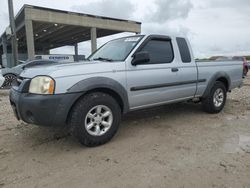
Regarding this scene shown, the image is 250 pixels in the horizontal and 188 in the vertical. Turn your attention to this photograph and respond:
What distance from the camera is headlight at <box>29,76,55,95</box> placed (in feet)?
10.9

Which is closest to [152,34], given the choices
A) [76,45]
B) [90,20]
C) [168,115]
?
[168,115]

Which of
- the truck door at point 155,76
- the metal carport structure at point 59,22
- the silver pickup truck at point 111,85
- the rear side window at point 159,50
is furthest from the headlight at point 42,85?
the metal carport structure at point 59,22

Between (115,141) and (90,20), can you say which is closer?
(115,141)

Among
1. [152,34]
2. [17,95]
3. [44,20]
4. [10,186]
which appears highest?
[44,20]

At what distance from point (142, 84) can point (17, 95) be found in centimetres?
201

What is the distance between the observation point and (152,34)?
4727 mm

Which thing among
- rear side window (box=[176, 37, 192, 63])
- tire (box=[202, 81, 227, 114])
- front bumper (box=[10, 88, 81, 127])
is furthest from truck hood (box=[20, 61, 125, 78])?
tire (box=[202, 81, 227, 114])

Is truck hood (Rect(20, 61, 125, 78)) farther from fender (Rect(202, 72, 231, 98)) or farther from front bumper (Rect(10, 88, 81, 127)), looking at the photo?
fender (Rect(202, 72, 231, 98))

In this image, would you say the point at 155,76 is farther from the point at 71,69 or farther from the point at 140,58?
the point at 71,69

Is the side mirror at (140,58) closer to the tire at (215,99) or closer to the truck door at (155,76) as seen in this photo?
the truck door at (155,76)

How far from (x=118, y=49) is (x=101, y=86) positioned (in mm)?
1216

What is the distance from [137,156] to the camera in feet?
11.3

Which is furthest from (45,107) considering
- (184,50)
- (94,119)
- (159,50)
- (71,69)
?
(184,50)

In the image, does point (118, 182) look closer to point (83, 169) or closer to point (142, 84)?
point (83, 169)
